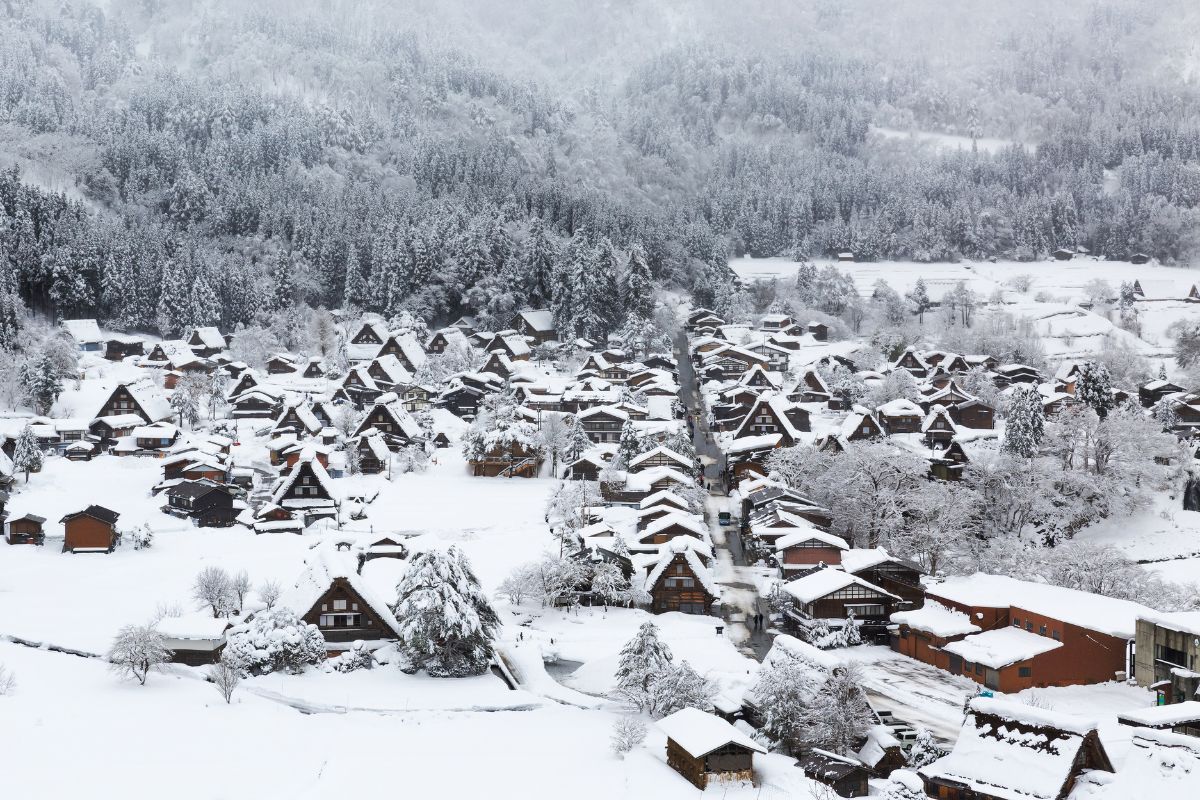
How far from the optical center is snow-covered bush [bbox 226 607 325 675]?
1238 inches

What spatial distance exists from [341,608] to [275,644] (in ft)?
11.3

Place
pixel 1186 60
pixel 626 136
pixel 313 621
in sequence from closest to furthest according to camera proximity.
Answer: pixel 313 621 < pixel 626 136 < pixel 1186 60

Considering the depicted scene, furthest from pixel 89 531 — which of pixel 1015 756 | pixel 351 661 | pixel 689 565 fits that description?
pixel 1015 756

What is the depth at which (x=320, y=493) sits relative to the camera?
4850cm

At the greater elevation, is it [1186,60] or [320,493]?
[1186,60]

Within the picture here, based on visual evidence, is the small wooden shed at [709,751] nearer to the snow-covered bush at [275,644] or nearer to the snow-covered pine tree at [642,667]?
the snow-covered pine tree at [642,667]

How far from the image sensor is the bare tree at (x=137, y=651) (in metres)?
29.1

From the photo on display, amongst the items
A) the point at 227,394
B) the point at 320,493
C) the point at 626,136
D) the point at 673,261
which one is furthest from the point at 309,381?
the point at 626,136

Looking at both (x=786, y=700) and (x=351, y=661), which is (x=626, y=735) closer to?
(x=786, y=700)

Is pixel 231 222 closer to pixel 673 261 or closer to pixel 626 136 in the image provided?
pixel 673 261

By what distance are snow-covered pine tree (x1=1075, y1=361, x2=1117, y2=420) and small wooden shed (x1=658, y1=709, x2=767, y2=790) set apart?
42603 mm

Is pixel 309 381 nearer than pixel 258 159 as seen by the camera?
Yes

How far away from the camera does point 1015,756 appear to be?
1014 inches

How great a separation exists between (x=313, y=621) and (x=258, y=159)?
9206cm
